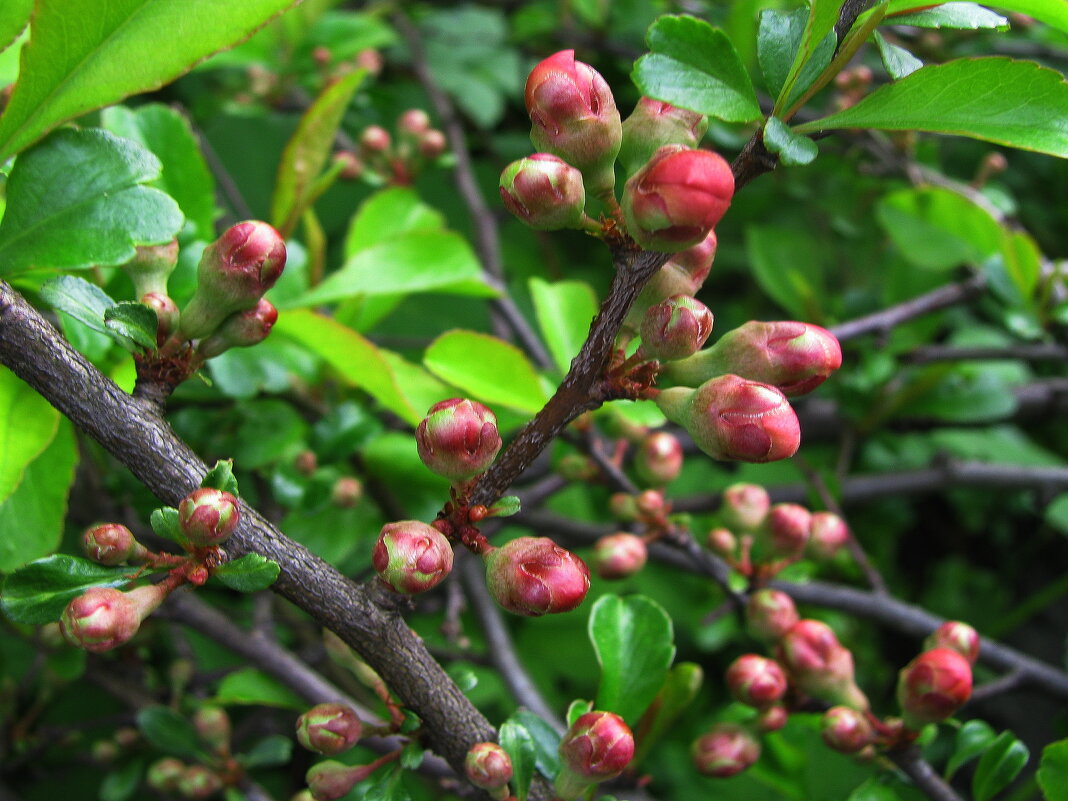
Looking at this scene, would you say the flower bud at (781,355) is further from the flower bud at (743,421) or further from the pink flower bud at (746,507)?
the pink flower bud at (746,507)

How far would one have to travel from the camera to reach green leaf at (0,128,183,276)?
0.61 m

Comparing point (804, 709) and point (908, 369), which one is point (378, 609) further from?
point (908, 369)

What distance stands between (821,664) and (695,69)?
63 centimetres

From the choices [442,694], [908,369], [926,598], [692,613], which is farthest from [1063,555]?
[442,694]

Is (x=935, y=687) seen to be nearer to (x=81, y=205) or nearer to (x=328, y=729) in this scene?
(x=328, y=729)

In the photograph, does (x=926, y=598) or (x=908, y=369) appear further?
(x=926, y=598)

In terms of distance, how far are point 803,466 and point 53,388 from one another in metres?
1.08

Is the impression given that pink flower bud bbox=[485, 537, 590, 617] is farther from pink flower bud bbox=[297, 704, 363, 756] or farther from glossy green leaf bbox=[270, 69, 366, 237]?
glossy green leaf bbox=[270, 69, 366, 237]

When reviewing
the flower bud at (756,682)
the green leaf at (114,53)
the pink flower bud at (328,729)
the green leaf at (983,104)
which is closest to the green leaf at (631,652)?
the flower bud at (756,682)

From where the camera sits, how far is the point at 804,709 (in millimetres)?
951

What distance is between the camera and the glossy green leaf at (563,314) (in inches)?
39.5

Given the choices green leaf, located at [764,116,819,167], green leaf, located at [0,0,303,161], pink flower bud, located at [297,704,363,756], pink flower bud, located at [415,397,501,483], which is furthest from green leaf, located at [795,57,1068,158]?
pink flower bud, located at [297,704,363,756]

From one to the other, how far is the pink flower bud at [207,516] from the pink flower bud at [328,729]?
0.20 meters

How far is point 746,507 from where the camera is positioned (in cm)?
105
